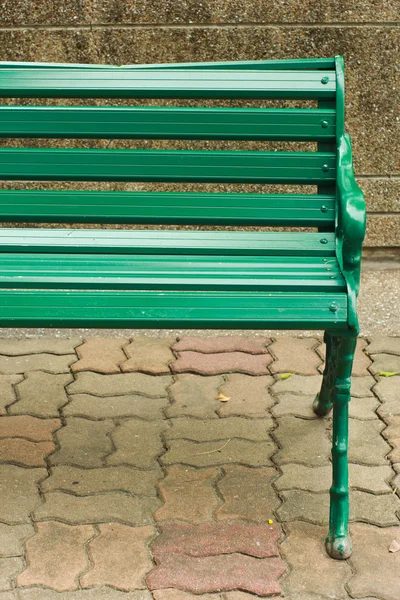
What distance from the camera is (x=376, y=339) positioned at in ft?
12.4

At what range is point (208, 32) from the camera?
4.20 meters

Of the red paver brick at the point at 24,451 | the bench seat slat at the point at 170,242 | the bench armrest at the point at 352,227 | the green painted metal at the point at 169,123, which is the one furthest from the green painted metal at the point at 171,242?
the red paver brick at the point at 24,451

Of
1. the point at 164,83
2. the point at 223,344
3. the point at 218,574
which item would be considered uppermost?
the point at 164,83

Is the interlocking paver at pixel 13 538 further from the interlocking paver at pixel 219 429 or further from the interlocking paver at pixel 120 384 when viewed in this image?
the interlocking paver at pixel 120 384

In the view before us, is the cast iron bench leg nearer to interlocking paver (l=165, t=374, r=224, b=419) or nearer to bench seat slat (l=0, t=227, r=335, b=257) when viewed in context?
bench seat slat (l=0, t=227, r=335, b=257)

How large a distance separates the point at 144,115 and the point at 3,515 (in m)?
1.26

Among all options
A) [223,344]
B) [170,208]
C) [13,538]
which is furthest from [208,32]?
[13,538]

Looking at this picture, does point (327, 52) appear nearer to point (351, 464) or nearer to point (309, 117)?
point (309, 117)

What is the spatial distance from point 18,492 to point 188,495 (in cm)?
51

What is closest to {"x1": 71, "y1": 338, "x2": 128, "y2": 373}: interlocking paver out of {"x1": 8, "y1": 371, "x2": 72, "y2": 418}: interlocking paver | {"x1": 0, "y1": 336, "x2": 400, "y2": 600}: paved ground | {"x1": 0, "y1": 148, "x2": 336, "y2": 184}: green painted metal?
{"x1": 0, "y1": 336, "x2": 400, "y2": 600}: paved ground

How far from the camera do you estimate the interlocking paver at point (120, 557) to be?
2305mm

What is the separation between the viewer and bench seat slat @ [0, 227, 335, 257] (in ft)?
8.68

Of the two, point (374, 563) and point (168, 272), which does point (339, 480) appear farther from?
point (168, 272)

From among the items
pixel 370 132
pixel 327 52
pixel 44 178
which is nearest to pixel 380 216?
pixel 370 132
